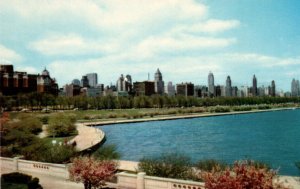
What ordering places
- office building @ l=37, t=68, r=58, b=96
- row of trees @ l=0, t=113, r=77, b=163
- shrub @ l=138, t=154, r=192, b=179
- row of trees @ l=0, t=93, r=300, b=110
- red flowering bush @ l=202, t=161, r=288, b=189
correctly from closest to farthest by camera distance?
red flowering bush @ l=202, t=161, r=288, b=189, shrub @ l=138, t=154, r=192, b=179, row of trees @ l=0, t=113, r=77, b=163, row of trees @ l=0, t=93, r=300, b=110, office building @ l=37, t=68, r=58, b=96

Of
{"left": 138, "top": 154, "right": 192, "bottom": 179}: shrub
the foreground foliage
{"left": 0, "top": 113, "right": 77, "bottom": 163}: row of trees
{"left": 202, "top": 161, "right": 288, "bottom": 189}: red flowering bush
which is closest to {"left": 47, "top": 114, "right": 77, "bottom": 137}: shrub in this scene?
{"left": 0, "top": 113, "right": 77, "bottom": 163}: row of trees

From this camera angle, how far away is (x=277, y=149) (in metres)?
52.4

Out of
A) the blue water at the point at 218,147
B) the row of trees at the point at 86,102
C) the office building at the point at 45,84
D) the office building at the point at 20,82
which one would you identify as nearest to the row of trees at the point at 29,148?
the blue water at the point at 218,147

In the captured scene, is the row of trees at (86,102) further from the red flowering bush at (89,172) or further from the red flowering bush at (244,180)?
the red flowering bush at (244,180)

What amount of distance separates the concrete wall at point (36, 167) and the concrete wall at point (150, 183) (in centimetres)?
453

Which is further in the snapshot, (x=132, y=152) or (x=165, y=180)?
(x=132, y=152)

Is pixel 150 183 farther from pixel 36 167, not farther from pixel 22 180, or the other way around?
pixel 36 167

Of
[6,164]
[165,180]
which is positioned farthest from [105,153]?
[165,180]

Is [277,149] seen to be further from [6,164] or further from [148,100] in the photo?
[148,100]

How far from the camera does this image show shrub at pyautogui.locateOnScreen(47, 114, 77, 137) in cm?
5728

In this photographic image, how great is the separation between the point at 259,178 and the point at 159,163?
963 centimetres

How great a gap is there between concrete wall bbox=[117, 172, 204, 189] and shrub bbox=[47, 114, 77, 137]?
39.6 metres

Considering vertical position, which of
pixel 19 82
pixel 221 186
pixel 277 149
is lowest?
pixel 277 149

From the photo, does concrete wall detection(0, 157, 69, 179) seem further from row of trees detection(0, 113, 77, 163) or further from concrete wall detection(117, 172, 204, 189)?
concrete wall detection(117, 172, 204, 189)
